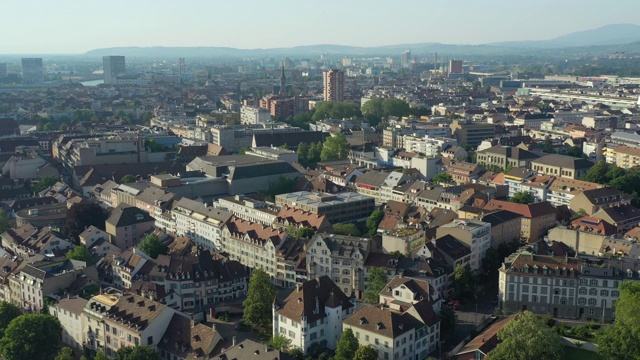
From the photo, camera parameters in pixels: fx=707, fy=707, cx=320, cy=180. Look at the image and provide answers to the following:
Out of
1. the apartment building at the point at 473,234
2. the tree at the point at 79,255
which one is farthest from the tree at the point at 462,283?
the tree at the point at 79,255

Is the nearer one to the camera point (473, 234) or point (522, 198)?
point (473, 234)

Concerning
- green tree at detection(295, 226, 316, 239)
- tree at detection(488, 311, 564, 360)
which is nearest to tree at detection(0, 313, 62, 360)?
green tree at detection(295, 226, 316, 239)

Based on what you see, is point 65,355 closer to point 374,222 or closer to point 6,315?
point 6,315

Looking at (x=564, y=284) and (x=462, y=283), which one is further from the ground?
(x=564, y=284)

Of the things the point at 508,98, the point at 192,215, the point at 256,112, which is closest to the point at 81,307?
the point at 192,215

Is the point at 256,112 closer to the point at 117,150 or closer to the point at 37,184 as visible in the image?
the point at 117,150

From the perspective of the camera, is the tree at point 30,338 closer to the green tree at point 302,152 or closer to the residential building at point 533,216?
the residential building at point 533,216

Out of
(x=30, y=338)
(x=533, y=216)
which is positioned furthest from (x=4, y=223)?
(x=533, y=216)
